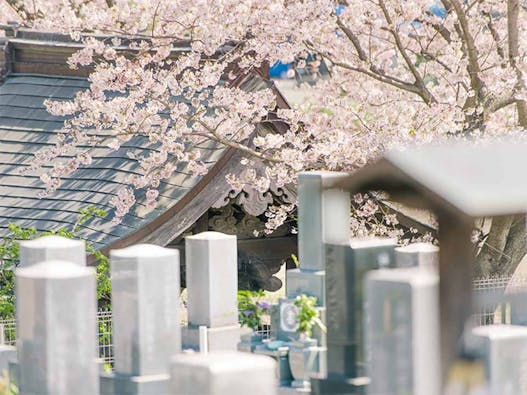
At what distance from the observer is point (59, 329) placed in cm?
501

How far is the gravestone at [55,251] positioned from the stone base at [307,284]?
4.98 ft

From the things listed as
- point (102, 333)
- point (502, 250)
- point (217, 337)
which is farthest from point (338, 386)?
point (502, 250)

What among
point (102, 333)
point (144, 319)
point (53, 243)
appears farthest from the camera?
point (102, 333)

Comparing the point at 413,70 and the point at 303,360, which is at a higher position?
the point at 413,70

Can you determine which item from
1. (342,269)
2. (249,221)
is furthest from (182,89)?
(342,269)

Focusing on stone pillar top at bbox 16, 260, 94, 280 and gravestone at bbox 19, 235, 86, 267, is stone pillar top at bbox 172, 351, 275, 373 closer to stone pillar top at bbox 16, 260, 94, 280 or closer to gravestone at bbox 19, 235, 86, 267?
stone pillar top at bbox 16, 260, 94, 280

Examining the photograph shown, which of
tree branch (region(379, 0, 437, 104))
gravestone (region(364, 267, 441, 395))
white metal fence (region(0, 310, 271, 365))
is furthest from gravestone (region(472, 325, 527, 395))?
tree branch (region(379, 0, 437, 104))

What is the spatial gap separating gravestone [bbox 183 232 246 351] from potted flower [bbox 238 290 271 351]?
9 cm

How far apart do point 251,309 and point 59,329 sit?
2.72 m

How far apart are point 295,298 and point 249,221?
4.05 meters

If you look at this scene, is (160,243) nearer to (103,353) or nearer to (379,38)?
(103,353)

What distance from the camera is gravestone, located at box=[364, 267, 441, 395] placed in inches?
173

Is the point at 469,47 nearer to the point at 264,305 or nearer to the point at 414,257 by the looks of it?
the point at 264,305

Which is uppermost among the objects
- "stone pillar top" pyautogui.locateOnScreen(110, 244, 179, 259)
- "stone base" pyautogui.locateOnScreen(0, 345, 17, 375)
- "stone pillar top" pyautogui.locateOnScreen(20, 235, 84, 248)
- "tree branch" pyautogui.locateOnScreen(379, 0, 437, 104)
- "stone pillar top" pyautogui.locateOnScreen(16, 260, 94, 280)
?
"tree branch" pyautogui.locateOnScreen(379, 0, 437, 104)
